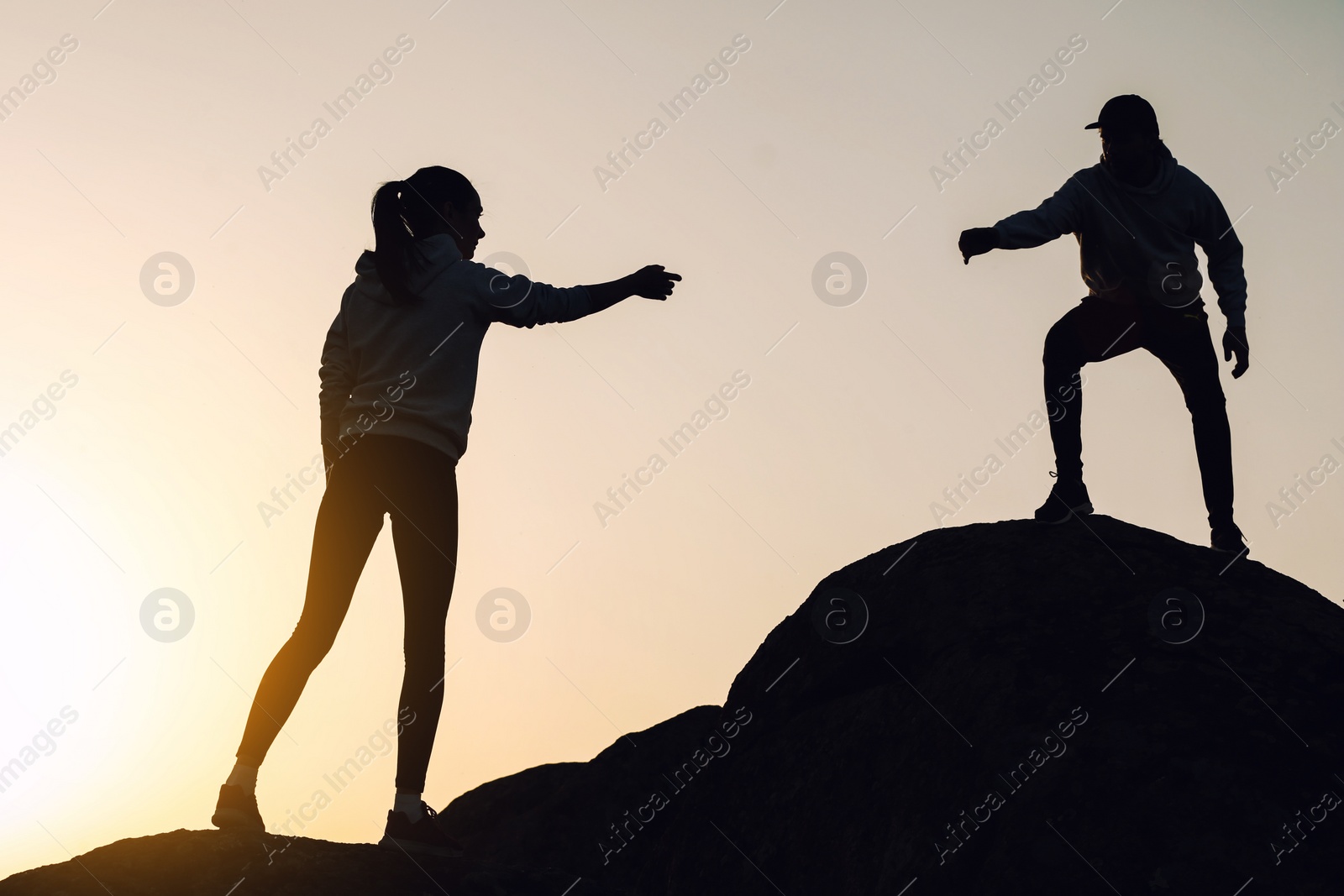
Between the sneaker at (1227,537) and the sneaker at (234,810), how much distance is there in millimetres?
4668

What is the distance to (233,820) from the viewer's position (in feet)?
13.7

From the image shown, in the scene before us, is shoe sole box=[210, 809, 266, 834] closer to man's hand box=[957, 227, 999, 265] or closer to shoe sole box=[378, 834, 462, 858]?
shoe sole box=[378, 834, 462, 858]

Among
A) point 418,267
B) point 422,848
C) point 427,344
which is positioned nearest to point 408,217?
point 418,267

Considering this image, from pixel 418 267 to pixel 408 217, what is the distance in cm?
28

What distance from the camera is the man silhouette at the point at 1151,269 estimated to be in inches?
220

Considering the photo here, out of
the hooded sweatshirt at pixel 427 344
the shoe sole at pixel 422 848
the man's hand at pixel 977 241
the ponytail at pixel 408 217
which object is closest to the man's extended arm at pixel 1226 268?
the man's hand at pixel 977 241

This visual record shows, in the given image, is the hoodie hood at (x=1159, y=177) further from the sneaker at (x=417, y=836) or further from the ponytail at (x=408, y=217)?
the sneaker at (x=417, y=836)

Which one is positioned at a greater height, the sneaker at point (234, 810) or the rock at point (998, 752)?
the sneaker at point (234, 810)

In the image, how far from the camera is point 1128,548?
17.9ft

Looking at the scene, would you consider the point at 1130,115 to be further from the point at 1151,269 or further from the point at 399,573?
the point at 399,573

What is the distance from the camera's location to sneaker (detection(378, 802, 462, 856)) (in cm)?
425

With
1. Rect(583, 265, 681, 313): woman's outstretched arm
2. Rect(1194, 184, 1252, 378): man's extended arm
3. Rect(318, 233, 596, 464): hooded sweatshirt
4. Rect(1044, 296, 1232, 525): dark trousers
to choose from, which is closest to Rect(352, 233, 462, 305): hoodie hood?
Rect(318, 233, 596, 464): hooded sweatshirt

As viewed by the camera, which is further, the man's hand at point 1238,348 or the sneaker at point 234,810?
the man's hand at point 1238,348

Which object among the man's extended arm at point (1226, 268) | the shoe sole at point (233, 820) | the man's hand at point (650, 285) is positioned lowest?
the man's extended arm at point (1226, 268)
